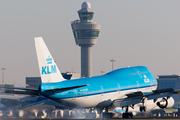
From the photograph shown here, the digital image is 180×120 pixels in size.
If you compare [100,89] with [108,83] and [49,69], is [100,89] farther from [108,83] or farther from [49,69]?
[49,69]

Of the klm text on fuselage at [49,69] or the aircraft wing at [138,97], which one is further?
the aircraft wing at [138,97]

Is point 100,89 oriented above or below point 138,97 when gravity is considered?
above

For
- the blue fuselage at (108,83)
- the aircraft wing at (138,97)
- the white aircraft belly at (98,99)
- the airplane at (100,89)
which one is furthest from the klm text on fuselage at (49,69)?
the aircraft wing at (138,97)

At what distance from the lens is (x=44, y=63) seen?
48375 mm

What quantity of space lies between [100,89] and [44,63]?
1031 cm

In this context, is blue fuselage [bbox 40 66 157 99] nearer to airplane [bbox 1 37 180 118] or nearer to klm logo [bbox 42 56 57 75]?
airplane [bbox 1 37 180 118]

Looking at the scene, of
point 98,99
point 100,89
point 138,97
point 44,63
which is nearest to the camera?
point 44,63

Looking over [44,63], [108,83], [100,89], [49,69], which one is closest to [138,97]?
[108,83]

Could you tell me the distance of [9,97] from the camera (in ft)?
224

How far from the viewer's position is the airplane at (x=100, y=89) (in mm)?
48375

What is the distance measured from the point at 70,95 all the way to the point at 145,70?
60.0 ft

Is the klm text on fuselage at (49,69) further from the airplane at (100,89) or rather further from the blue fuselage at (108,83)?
the blue fuselage at (108,83)

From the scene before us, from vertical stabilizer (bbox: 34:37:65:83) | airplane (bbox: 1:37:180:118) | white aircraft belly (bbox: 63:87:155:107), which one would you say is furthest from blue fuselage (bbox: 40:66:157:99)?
vertical stabilizer (bbox: 34:37:65:83)

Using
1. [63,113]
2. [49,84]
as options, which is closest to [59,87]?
[49,84]
